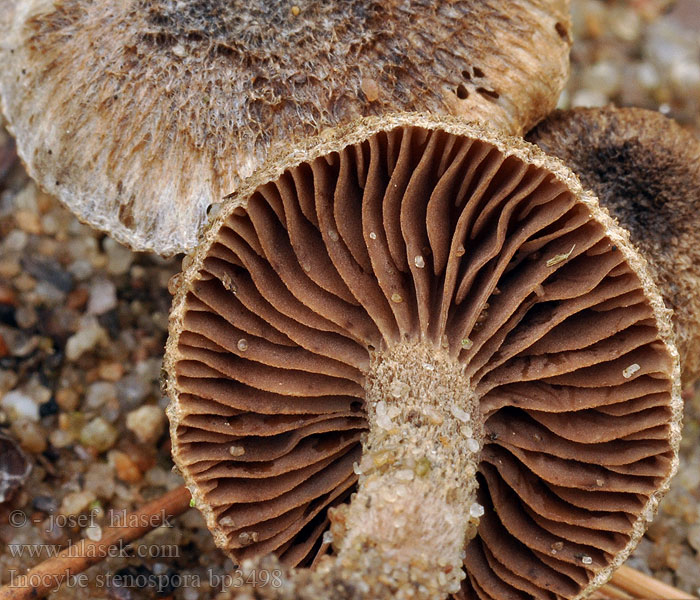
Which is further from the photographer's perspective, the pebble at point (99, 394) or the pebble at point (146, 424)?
the pebble at point (99, 394)

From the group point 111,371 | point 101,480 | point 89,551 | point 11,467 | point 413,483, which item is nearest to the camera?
point 413,483

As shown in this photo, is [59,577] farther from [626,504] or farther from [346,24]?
[346,24]

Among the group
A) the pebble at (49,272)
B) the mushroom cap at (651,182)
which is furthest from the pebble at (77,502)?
the mushroom cap at (651,182)

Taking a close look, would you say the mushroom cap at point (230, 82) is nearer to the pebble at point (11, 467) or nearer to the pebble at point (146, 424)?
the pebble at point (146, 424)

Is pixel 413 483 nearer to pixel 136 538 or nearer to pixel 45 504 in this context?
pixel 136 538

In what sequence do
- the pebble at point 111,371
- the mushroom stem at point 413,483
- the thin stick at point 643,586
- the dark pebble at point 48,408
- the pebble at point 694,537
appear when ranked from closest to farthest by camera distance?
the mushroom stem at point 413,483, the thin stick at point 643,586, the pebble at point 694,537, the dark pebble at point 48,408, the pebble at point 111,371

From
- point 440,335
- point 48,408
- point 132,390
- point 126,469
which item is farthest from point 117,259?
point 440,335

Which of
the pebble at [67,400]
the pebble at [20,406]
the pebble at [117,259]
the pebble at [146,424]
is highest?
the pebble at [117,259]
